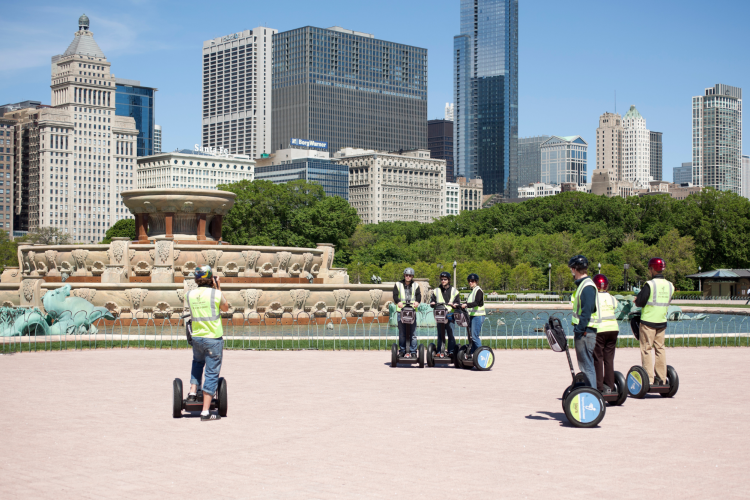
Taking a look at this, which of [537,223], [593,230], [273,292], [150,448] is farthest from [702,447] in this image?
[537,223]

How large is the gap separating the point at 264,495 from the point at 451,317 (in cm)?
964

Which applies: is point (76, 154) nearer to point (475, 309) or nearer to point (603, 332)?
point (475, 309)

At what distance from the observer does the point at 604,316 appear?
12.3 m

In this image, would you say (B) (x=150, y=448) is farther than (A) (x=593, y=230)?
No

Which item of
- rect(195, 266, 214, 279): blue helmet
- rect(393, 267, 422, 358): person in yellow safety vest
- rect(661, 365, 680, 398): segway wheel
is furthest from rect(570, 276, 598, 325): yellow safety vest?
rect(195, 266, 214, 279): blue helmet

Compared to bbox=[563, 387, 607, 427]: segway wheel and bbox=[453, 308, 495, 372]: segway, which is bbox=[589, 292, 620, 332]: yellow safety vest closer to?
bbox=[563, 387, 607, 427]: segway wheel

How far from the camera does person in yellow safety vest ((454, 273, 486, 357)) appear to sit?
16.9 meters

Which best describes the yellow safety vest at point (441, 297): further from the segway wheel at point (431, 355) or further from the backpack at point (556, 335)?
the backpack at point (556, 335)

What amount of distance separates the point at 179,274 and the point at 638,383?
20.1 m

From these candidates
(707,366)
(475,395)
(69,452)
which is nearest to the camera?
(69,452)

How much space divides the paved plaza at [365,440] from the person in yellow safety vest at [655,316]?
0.59 metres

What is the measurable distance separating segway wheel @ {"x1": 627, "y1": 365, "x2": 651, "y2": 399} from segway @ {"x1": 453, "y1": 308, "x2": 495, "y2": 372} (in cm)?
381

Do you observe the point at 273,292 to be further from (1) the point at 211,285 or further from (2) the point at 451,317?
(1) the point at 211,285

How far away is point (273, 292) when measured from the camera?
28.6 metres
